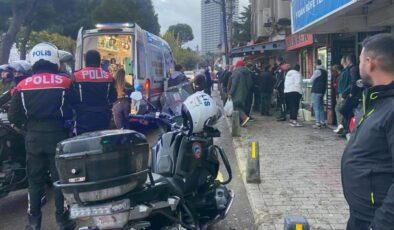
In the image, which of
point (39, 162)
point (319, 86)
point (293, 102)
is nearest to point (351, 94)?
point (319, 86)

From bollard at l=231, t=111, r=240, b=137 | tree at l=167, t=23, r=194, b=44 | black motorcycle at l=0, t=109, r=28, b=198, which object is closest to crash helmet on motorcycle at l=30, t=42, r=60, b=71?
black motorcycle at l=0, t=109, r=28, b=198

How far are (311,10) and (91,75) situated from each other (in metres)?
4.60

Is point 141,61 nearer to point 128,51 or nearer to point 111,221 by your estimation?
point 128,51

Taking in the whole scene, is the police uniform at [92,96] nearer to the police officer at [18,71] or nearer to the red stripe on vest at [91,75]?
the red stripe on vest at [91,75]

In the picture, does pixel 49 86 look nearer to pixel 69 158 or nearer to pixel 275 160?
pixel 69 158

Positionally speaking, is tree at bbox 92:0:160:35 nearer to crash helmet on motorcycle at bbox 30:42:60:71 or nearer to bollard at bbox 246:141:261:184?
bollard at bbox 246:141:261:184

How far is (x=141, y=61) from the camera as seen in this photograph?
12.7 m

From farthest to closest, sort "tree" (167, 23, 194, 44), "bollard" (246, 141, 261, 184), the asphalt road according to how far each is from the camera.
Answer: "tree" (167, 23, 194, 44)
"bollard" (246, 141, 261, 184)
the asphalt road

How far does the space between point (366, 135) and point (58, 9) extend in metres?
39.9

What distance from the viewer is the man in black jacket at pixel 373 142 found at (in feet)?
7.84

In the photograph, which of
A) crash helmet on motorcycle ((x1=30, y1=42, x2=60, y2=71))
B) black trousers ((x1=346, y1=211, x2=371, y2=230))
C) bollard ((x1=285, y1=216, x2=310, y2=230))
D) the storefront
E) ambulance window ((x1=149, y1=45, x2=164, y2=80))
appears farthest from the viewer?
ambulance window ((x1=149, y1=45, x2=164, y2=80))

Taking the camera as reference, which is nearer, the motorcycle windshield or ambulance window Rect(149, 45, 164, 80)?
the motorcycle windshield

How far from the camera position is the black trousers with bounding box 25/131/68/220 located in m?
4.84

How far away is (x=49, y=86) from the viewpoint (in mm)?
4879
